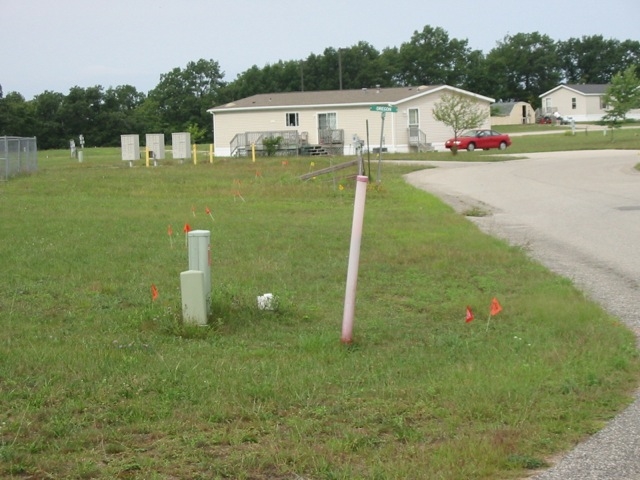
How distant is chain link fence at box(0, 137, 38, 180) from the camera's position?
1164 inches

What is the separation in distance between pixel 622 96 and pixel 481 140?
440 inches

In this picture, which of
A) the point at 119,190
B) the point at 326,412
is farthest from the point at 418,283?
the point at 119,190

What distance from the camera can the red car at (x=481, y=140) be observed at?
171ft

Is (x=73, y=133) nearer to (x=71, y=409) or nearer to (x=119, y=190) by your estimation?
(x=119, y=190)

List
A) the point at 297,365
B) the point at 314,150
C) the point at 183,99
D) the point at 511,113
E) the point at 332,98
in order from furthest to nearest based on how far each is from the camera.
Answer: the point at 511,113 < the point at 183,99 < the point at 332,98 < the point at 314,150 < the point at 297,365

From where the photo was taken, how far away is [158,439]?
16.5 feet

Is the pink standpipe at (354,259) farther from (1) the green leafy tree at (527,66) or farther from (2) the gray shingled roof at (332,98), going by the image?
(1) the green leafy tree at (527,66)

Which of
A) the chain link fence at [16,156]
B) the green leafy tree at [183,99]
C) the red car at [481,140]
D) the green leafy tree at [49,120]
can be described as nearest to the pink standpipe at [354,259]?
the chain link fence at [16,156]

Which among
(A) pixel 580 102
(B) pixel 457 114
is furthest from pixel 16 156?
(A) pixel 580 102

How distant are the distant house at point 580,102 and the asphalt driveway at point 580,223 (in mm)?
62678

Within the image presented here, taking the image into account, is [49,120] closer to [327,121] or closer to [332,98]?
[332,98]

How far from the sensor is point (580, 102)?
98.2 m

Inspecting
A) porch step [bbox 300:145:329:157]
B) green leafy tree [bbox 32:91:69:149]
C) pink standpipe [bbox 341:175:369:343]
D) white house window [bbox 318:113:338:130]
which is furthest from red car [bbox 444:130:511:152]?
pink standpipe [bbox 341:175:369:343]

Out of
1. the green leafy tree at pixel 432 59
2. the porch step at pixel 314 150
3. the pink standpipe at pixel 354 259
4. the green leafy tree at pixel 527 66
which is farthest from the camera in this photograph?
the green leafy tree at pixel 527 66
